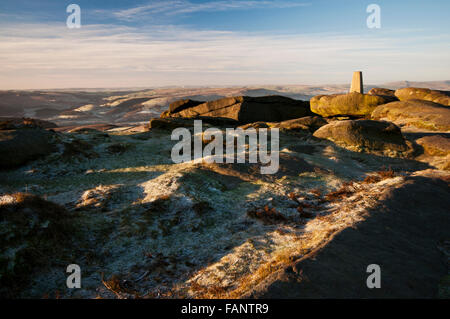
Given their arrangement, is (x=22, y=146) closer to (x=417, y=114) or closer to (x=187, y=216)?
(x=187, y=216)

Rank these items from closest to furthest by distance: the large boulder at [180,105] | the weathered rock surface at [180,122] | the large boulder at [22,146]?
the large boulder at [22,146] < the weathered rock surface at [180,122] < the large boulder at [180,105]

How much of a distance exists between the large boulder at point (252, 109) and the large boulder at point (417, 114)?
10247 mm

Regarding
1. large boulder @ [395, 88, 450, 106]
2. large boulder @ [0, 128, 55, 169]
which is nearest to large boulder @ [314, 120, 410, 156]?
large boulder @ [395, 88, 450, 106]

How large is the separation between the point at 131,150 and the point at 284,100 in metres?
24.8

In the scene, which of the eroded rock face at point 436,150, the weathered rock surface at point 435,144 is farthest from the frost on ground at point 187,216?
the weathered rock surface at point 435,144

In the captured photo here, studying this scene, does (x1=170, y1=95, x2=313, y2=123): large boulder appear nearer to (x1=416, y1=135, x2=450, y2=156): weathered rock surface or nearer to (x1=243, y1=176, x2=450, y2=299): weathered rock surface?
(x1=416, y1=135, x2=450, y2=156): weathered rock surface

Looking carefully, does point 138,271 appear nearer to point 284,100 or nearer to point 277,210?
point 277,210

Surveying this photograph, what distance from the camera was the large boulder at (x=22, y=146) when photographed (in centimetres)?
1581

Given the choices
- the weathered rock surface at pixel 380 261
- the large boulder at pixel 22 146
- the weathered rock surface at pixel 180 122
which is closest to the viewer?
the weathered rock surface at pixel 380 261

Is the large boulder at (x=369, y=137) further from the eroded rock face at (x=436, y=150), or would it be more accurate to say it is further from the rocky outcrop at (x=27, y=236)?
the rocky outcrop at (x=27, y=236)

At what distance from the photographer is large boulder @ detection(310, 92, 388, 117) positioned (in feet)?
108

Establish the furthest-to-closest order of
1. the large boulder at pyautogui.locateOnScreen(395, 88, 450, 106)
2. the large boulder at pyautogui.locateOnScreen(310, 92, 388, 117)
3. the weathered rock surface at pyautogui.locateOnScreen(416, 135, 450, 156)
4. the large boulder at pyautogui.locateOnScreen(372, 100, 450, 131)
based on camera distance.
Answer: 1. the large boulder at pyautogui.locateOnScreen(310, 92, 388, 117)
2. the large boulder at pyautogui.locateOnScreen(395, 88, 450, 106)
3. the large boulder at pyautogui.locateOnScreen(372, 100, 450, 131)
4. the weathered rock surface at pyautogui.locateOnScreen(416, 135, 450, 156)

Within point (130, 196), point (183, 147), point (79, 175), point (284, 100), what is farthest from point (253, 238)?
point (284, 100)

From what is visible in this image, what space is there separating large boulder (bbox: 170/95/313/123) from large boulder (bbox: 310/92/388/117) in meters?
2.24
